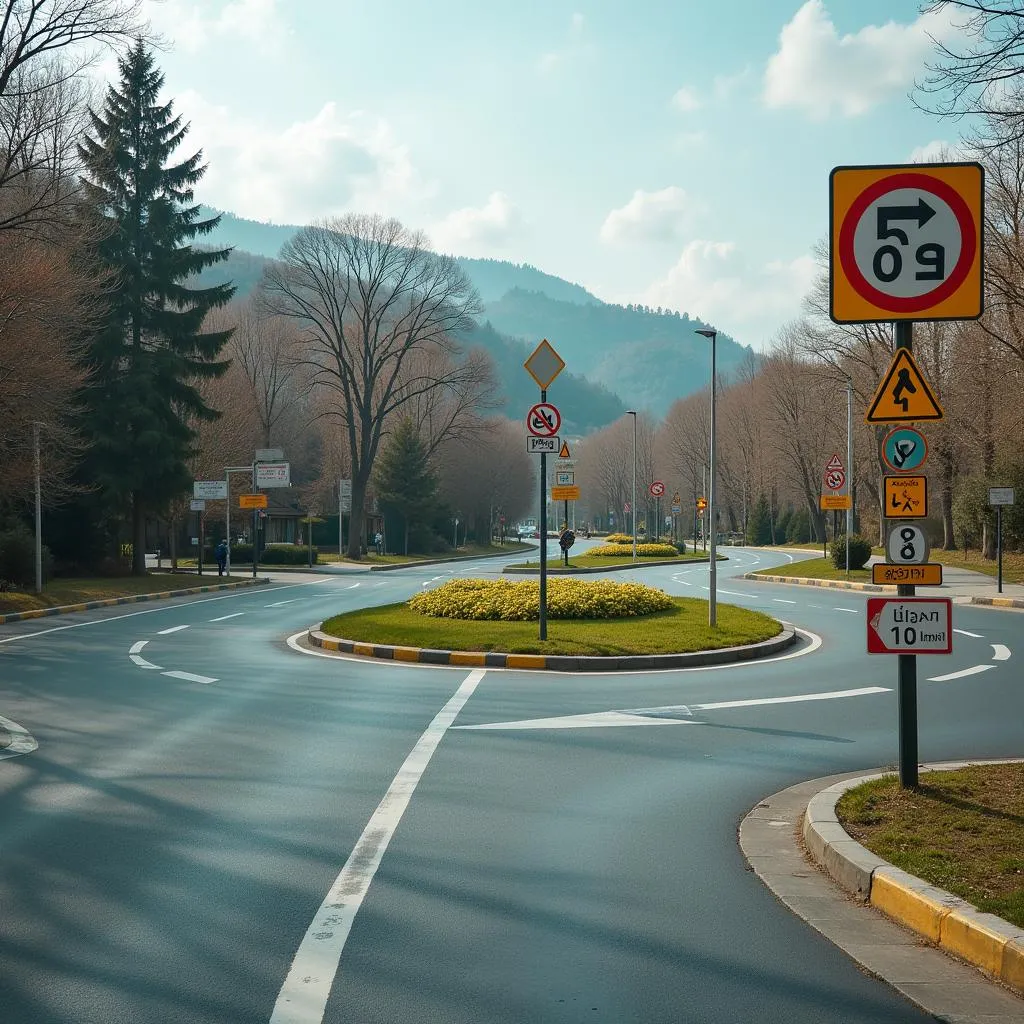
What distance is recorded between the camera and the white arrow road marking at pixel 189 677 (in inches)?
570

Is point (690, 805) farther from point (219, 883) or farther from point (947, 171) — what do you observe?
point (947, 171)

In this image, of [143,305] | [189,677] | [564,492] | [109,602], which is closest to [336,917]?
[189,677]

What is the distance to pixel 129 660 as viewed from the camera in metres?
17.0

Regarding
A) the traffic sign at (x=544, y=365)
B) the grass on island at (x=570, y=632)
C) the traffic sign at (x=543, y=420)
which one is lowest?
the grass on island at (x=570, y=632)

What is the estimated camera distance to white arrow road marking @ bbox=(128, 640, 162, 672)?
16.1 m

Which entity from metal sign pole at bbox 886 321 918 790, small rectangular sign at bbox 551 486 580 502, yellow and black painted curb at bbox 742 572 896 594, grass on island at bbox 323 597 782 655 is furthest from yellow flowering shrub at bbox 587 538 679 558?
metal sign pole at bbox 886 321 918 790

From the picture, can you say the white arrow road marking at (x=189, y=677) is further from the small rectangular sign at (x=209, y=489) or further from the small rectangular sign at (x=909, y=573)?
the small rectangular sign at (x=209, y=489)

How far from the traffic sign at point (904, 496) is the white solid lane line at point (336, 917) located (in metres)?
3.68

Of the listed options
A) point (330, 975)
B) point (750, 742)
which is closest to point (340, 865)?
point (330, 975)

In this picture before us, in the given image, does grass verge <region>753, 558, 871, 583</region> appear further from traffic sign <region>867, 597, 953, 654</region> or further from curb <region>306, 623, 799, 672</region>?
traffic sign <region>867, 597, 953, 654</region>

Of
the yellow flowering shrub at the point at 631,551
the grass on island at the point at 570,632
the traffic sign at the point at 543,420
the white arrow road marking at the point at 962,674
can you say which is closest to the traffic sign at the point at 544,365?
the traffic sign at the point at 543,420

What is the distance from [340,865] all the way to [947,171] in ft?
18.2

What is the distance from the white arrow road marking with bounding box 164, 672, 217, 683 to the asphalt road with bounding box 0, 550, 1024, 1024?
14 cm

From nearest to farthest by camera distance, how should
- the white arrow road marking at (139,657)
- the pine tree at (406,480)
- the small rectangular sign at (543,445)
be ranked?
the white arrow road marking at (139,657) → the small rectangular sign at (543,445) → the pine tree at (406,480)
